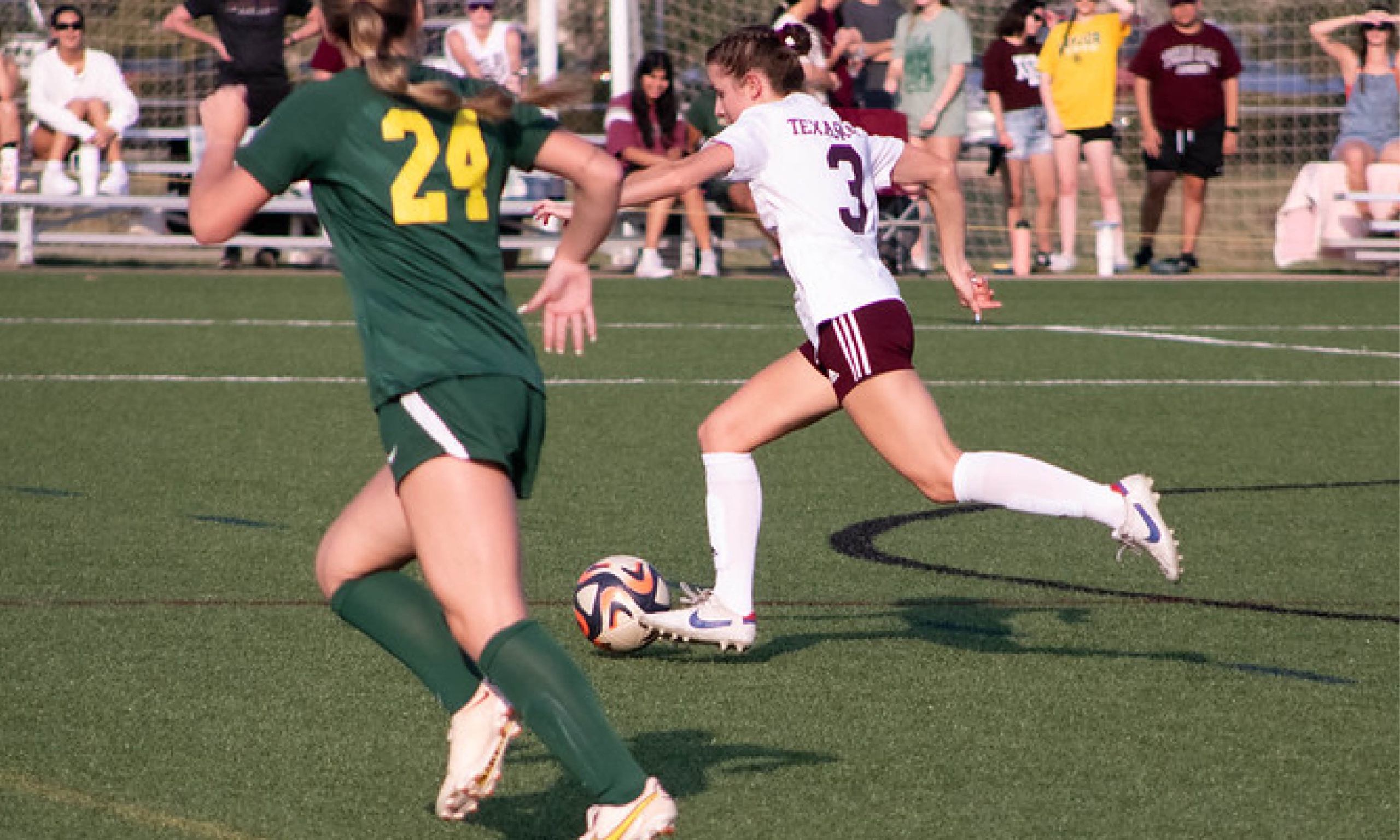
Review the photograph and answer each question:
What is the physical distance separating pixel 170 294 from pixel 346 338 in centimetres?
376

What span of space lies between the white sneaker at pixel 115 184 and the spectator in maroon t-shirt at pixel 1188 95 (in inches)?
359

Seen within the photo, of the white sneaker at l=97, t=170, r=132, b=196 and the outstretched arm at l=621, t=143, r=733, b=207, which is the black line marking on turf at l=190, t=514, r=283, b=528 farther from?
the white sneaker at l=97, t=170, r=132, b=196

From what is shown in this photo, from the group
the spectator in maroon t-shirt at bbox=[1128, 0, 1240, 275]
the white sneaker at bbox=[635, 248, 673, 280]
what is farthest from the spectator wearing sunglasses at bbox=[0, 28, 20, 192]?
the spectator in maroon t-shirt at bbox=[1128, 0, 1240, 275]

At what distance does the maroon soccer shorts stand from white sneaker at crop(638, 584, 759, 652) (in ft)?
2.15

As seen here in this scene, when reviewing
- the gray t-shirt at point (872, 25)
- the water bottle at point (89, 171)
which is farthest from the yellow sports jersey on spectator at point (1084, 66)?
the water bottle at point (89, 171)

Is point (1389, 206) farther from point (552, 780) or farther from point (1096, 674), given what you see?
point (552, 780)

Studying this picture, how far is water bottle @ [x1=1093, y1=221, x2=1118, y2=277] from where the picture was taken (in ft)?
67.5

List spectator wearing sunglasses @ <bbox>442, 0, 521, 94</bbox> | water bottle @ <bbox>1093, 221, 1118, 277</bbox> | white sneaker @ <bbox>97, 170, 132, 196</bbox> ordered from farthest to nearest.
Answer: water bottle @ <bbox>1093, 221, 1118, 277</bbox> → white sneaker @ <bbox>97, 170, 132, 196</bbox> → spectator wearing sunglasses @ <bbox>442, 0, 521, 94</bbox>

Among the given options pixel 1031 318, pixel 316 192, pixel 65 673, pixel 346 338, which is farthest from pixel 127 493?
pixel 1031 318

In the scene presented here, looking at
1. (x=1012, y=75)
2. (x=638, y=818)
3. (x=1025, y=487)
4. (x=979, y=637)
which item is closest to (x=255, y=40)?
(x=1012, y=75)

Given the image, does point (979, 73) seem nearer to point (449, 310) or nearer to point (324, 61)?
point (324, 61)

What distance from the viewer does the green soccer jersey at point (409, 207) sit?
12.5 feet

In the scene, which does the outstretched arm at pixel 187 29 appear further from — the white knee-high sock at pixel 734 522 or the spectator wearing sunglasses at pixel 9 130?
the white knee-high sock at pixel 734 522

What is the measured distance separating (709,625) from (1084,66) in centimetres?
1400
